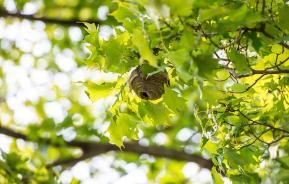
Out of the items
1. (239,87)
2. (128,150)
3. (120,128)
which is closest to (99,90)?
(120,128)

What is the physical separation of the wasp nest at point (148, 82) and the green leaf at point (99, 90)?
51 millimetres

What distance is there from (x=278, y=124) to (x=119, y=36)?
2.12 feet

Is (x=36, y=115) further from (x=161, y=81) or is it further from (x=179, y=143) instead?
(x=161, y=81)

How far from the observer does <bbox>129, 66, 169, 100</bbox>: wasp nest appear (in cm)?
147

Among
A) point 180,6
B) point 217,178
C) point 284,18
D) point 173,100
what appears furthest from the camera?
point 217,178

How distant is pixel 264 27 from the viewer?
3.97ft

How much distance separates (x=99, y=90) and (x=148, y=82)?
4.7 inches

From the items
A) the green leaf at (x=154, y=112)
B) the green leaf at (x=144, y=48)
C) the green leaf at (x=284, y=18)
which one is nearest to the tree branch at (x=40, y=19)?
the green leaf at (x=154, y=112)

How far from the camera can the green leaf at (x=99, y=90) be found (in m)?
1.48

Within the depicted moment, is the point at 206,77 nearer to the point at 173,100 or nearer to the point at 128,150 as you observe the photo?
the point at 173,100

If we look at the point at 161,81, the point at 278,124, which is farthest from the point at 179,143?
the point at 161,81

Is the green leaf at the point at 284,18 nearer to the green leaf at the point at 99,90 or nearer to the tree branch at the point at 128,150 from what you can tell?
the green leaf at the point at 99,90

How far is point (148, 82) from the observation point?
1489mm

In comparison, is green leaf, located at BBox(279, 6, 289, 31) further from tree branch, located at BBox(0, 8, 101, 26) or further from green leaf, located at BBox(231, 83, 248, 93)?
tree branch, located at BBox(0, 8, 101, 26)
